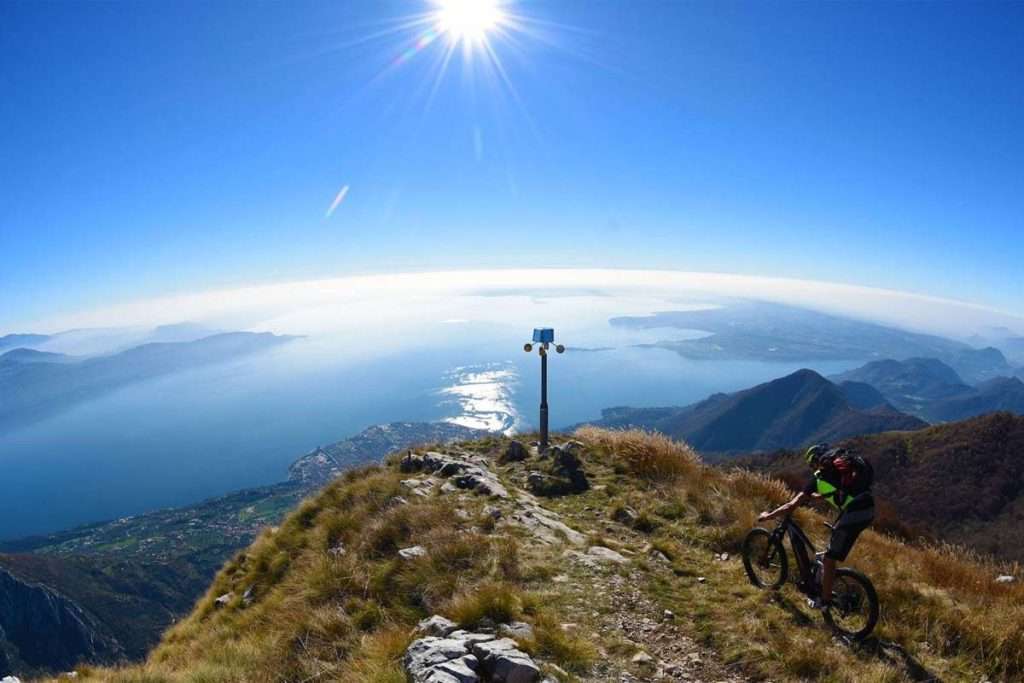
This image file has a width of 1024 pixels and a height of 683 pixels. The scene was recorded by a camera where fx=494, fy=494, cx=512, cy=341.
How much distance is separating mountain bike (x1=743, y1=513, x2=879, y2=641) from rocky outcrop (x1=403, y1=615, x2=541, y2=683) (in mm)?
3948

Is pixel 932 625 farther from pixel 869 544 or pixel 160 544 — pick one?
pixel 160 544

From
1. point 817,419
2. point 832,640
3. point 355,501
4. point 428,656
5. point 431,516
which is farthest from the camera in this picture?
point 817,419

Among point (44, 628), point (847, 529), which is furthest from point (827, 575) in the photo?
point (44, 628)

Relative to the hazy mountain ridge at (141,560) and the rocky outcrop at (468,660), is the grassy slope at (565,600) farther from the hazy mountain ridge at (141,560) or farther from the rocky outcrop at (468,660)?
the hazy mountain ridge at (141,560)

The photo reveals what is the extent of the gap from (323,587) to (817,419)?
21691cm

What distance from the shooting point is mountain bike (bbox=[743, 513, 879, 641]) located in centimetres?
580

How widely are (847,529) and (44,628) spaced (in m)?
111

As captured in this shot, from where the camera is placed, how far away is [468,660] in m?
4.59

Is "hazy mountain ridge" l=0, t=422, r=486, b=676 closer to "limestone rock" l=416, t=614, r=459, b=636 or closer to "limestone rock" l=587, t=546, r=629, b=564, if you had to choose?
"limestone rock" l=587, t=546, r=629, b=564

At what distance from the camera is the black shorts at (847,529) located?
18.9ft

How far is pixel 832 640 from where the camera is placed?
5.67 meters

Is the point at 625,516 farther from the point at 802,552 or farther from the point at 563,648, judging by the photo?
the point at 563,648

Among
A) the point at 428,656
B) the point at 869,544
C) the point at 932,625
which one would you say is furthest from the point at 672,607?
the point at 869,544

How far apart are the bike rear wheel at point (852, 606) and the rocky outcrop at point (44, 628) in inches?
3744
